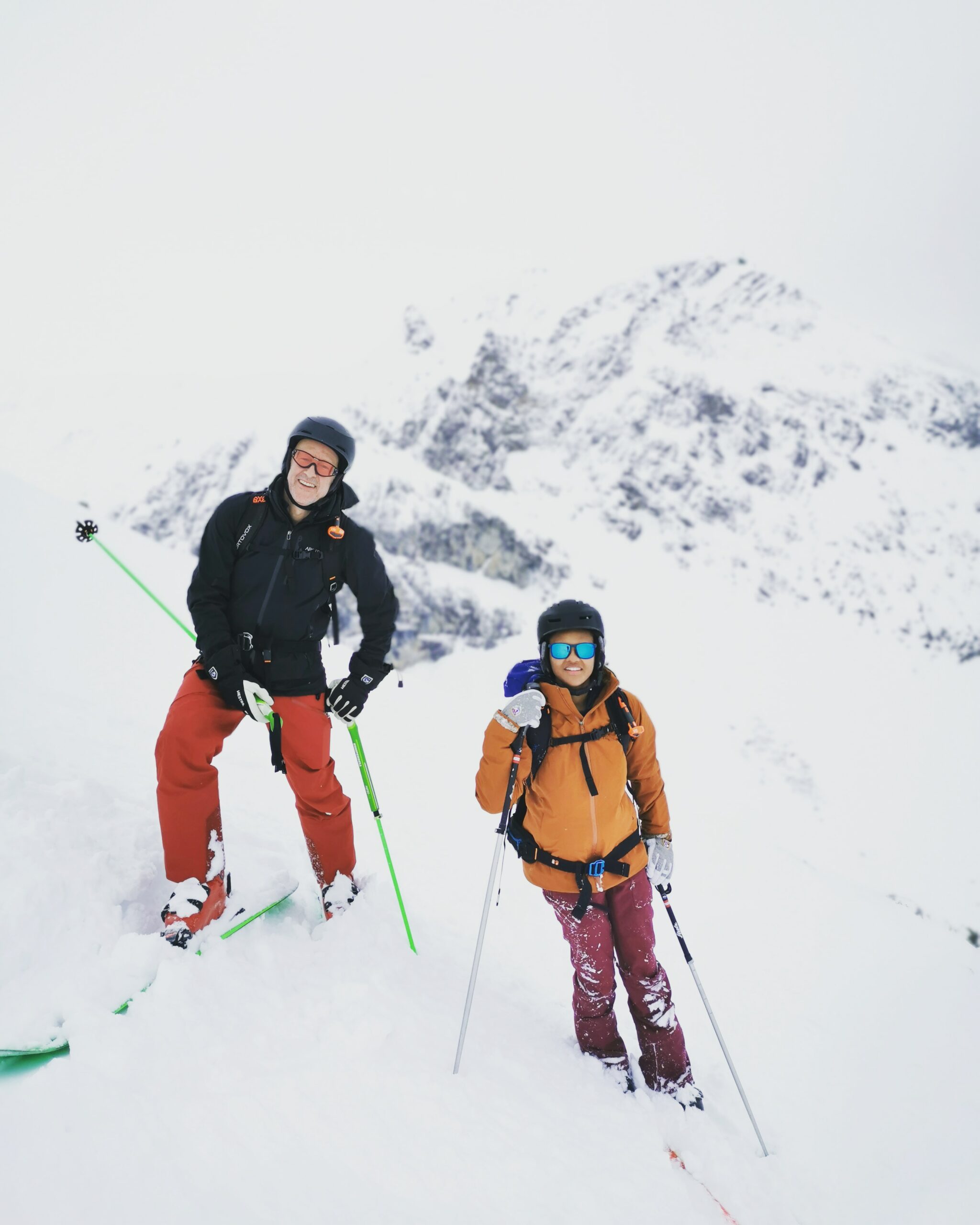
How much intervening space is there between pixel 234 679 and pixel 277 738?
17.4 inches

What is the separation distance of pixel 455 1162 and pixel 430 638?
60446 mm

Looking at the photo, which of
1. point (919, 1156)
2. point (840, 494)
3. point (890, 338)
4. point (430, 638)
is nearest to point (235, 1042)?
point (919, 1156)

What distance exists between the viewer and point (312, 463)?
3.51 meters

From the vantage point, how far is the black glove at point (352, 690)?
370 centimetres

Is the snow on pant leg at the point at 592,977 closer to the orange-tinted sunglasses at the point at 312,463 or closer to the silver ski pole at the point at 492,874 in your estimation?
the silver ski pole at the point at 492,874

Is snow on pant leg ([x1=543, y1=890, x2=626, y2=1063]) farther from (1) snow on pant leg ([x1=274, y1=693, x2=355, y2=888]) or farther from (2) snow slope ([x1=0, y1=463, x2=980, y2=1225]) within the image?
(1) snow on pant leg ([x1=274, y1=693, x2=355, y2=888])

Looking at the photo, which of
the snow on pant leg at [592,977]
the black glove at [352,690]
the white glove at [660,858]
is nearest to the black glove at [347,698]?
the black glove at [352,690]

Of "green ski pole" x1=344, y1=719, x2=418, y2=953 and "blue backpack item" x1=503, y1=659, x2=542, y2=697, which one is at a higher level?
"blue backpack item" x1=503, y1=659, x2=542, y2=697

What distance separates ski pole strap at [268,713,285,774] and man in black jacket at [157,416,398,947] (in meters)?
0.03

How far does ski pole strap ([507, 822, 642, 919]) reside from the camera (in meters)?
3.46

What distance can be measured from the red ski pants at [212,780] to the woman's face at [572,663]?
4.91 feet

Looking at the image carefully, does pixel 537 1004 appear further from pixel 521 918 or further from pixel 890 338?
pixel 890 338

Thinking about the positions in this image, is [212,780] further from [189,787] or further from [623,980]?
[623,980]

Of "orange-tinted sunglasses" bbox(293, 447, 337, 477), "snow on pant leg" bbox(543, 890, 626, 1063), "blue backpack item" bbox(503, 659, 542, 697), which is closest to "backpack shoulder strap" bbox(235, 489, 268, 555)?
"orange-tinted sunglasses" bbox(293, 447, 337, 477)
